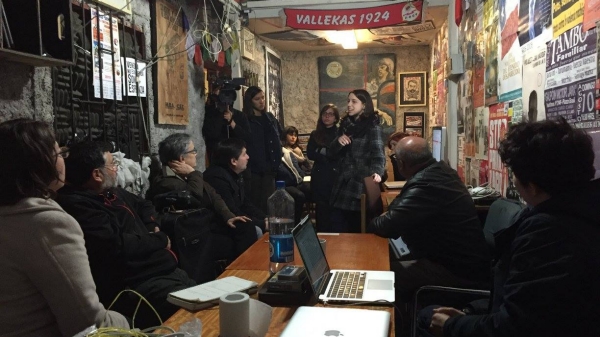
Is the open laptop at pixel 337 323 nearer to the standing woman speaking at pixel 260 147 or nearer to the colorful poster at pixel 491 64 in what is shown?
the colorful poster at pixel 491 64

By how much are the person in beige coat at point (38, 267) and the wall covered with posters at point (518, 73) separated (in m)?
1.57

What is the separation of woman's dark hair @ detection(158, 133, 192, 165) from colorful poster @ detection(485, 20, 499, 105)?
208 cm

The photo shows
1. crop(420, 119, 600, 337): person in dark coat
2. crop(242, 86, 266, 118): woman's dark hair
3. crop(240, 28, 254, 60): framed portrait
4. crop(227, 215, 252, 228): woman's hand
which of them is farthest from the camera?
crop(240, 28, 254, 60): framed portrait

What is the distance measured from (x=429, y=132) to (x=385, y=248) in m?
5.03

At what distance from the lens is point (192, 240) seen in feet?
9.45

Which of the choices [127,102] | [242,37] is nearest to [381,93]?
[242,37]

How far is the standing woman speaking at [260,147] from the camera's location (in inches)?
186

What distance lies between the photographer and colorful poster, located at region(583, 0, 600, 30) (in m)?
1.83

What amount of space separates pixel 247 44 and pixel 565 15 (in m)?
4.04

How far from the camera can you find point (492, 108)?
3.26 m

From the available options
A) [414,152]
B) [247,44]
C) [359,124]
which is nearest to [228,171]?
[359,124]

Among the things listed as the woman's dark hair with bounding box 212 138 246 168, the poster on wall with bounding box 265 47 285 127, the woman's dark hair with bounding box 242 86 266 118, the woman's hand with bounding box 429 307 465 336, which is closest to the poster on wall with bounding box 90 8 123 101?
the woman's dark hair with bounding box 212 138 246 168

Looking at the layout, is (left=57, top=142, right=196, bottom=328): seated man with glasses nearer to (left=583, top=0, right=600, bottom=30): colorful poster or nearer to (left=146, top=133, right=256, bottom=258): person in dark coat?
(left=146, top=133, right=256, bottom=258): person in dark coat

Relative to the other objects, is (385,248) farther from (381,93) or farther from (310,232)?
(381,93)
